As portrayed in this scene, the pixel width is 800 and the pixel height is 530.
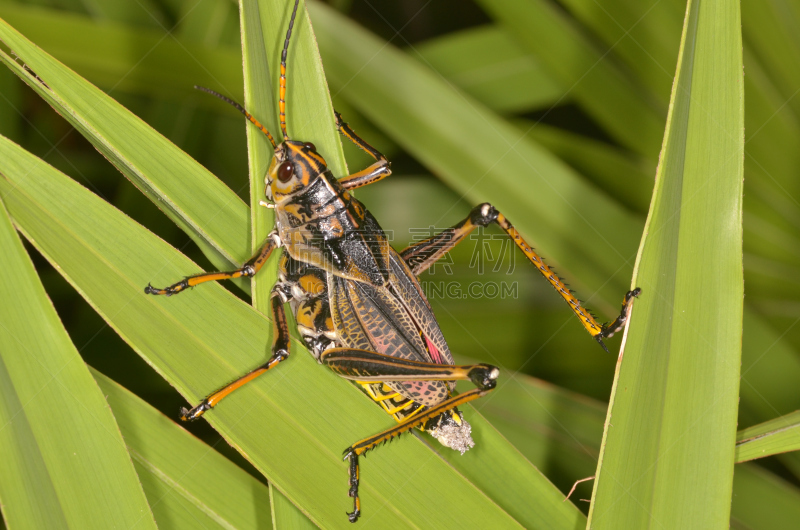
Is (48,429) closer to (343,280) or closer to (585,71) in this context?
(343,280)

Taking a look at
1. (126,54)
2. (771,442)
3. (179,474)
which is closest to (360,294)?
(179,474)

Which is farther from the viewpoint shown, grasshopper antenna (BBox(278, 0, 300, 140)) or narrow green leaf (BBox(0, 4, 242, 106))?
narrow green leaf (BBox(0, 4, 242, 106))

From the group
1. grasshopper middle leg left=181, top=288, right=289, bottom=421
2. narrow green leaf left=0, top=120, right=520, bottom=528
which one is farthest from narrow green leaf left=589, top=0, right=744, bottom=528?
grasshopper middle leg left=181, top=288, right=289, bottom=421

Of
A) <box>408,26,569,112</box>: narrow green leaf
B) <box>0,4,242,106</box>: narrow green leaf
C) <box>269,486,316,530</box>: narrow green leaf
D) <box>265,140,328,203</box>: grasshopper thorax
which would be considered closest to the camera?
<box>269,486,316,530</box>: narrow green leaf

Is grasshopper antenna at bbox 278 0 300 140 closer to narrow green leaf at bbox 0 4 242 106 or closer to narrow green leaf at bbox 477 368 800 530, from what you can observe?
narrow green leaf at bbox 0 4 242 106

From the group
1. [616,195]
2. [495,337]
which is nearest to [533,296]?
[495,337]
